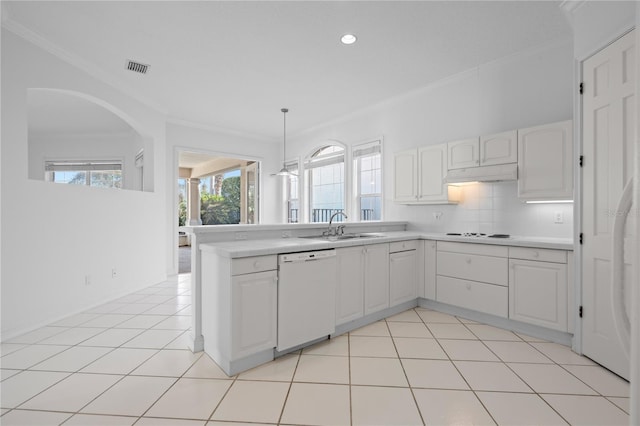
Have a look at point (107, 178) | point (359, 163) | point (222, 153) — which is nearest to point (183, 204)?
point (107, 178)

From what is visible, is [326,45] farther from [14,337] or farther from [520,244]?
[14,337]

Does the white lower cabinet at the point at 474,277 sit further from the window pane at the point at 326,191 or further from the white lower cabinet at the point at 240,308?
the window pane at the point at 326,191

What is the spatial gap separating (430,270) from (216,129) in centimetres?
492

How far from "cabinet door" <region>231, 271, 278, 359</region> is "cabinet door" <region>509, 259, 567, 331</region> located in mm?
2258

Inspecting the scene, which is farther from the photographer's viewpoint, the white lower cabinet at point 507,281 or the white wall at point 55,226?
the white wall at point 55,226

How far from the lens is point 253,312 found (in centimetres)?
221

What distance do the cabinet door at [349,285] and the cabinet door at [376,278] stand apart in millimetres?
74

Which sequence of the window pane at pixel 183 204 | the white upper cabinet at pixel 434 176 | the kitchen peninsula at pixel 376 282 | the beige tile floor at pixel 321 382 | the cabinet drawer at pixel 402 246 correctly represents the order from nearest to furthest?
the beige tile floor at pixel 321 382
the kitchen peninsula at pixel 376 282
the cabinet drawer at pixel 402 246
the white upper cabinet at pixel 434 176
the window pane at pixel 183 204

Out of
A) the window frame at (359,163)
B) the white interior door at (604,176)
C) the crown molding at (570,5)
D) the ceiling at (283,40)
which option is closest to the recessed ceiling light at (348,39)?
the ceiling at (283,40)

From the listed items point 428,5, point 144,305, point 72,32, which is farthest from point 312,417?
point 72,32

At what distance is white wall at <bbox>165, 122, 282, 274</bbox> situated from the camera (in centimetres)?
549

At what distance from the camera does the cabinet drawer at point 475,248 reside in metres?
2.97

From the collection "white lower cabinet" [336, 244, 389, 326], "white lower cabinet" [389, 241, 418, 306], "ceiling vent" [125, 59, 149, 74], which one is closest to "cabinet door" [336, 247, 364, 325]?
"white lower cabinet" [336, 244, 389, 326]

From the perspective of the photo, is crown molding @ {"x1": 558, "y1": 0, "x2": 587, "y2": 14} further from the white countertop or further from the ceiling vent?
the ceiling vent
